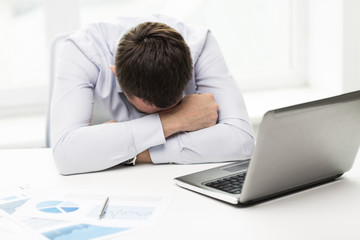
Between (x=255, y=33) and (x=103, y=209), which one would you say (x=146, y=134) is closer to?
(x=103, y=209)

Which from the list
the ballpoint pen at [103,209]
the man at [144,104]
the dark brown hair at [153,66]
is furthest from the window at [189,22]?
the ballpoint pen at [103,209]

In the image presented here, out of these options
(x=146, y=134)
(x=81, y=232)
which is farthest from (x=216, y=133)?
(x=81, y=232)

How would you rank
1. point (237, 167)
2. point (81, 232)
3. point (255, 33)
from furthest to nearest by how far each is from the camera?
point (255, 33)
point (237, 167)
point (81, 232)

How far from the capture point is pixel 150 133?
1503mm

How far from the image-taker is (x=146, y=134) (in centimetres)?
150

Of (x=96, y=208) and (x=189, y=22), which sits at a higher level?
(x=189, y=22)

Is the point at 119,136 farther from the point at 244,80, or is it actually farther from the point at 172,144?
the point at 244,80

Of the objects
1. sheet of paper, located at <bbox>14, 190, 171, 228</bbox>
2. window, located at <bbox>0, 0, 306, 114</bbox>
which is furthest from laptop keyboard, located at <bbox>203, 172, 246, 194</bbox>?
window, located at <bbox>0, 0, 306, 114</bbox>

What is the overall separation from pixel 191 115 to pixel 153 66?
216 mm

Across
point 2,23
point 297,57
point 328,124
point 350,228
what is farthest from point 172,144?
point 297,57

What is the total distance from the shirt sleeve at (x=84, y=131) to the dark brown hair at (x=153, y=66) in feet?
0.31

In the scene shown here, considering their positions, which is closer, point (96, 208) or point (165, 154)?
point (96, 208)

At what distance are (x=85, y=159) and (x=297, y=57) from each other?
1.91 m

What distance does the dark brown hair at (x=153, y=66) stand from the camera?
57.1 inches
